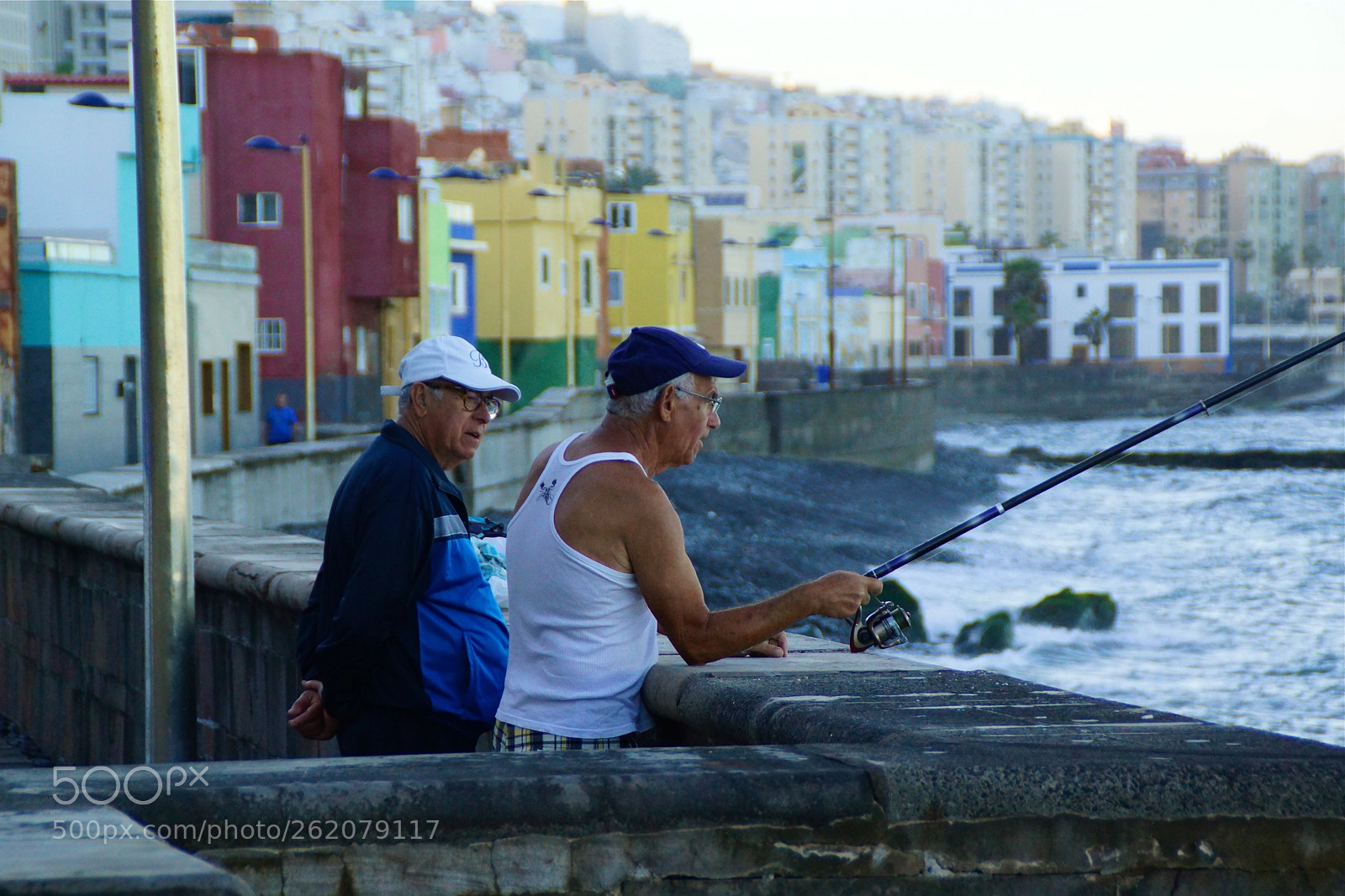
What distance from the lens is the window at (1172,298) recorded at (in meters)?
105

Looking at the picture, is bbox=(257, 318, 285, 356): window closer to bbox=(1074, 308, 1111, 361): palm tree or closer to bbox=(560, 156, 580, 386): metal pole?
bbox=(560, 156, 580, 386): metal pole

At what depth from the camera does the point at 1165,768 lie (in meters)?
2.63

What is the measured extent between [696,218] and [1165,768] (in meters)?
65.3

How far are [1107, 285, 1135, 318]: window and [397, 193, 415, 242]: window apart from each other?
248 feet

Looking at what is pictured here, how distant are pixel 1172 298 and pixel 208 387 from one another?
85.8 metres

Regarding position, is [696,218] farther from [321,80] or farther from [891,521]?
[321,80]

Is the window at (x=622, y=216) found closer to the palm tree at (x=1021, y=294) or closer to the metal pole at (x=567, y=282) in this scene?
the metal pole at (x=567, y=282)

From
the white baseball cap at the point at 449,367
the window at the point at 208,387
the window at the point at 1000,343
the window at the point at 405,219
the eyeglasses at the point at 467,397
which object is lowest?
the window at the point at 1000,343

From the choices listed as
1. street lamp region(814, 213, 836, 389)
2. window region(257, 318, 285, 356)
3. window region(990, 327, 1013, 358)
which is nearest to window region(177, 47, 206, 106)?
window region(257, 318, 285, 356)

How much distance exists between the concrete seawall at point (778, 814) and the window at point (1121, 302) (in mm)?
106894

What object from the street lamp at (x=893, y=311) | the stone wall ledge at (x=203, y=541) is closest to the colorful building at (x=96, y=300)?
the stone wall ledge at (x=203, y=541)

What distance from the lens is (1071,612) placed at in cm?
2941

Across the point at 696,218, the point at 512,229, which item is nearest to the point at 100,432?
the point at 512,229

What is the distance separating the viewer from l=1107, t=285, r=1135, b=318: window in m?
106
